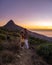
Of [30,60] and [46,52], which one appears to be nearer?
[30,60]

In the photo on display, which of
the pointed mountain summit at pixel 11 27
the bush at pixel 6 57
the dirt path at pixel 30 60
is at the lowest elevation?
the dirt path at pixel 30 60

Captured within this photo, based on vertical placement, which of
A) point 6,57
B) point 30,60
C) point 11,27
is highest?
point 11,27

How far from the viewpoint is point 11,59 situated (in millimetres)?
10195

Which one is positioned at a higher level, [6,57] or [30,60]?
[6,57]

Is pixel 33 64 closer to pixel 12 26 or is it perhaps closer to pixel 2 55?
pixel 2 55

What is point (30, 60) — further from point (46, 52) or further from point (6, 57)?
point (46, 52)

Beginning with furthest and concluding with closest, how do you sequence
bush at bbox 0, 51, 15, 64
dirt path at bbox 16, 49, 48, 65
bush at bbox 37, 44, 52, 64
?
bush at bbox 37, 44, 52, 64 → dirt path at bbox 16, 49, 48, 65 → bush at bbox 0, 51, 15, 64

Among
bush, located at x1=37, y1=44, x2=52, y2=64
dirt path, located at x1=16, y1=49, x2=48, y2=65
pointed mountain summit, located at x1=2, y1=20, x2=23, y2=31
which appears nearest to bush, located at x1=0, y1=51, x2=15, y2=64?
dirt path, located at x1=16, y1=49, x2=48, y2=65

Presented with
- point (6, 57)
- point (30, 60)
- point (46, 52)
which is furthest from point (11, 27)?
point (6, 57)

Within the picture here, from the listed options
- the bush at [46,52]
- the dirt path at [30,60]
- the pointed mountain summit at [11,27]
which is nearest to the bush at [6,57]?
the dirt path at [30,60]

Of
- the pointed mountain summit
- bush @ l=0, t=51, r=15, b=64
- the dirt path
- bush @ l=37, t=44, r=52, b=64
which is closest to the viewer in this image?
bush @ l=0, t=51, r=15, b=64

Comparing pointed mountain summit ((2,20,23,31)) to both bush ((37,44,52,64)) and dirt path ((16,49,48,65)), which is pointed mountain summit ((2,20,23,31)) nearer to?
bush ((37,44,52,64))

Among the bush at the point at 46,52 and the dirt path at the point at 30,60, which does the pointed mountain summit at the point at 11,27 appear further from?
the dirt path at the point at 30,60

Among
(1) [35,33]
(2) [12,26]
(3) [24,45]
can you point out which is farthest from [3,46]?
(2) [12,26]
